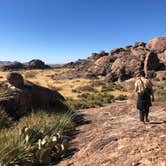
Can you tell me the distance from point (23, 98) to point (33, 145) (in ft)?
20.0

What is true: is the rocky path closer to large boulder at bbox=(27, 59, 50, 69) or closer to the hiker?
the hiker

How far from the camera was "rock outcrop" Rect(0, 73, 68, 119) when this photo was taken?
14328 millimetres

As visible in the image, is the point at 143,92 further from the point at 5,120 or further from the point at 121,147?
the point at 5,120

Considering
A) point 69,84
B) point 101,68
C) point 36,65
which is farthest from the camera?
point 36,65

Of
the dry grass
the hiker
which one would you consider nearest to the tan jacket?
the hiker

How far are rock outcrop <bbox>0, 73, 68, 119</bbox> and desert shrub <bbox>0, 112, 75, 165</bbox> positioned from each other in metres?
3.18

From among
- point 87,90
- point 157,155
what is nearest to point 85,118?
point 157,155

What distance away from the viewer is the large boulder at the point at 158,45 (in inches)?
2190

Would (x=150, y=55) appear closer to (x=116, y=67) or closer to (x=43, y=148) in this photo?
(x=116, y=67)

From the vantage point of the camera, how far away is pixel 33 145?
9.38 m

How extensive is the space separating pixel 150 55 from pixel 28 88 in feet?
107

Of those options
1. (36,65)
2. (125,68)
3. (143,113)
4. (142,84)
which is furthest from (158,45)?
(142,84)

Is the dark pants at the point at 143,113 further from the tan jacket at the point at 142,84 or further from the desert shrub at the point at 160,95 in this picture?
the desert shrub at the point at 160,95

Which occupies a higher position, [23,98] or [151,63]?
[151,63]
